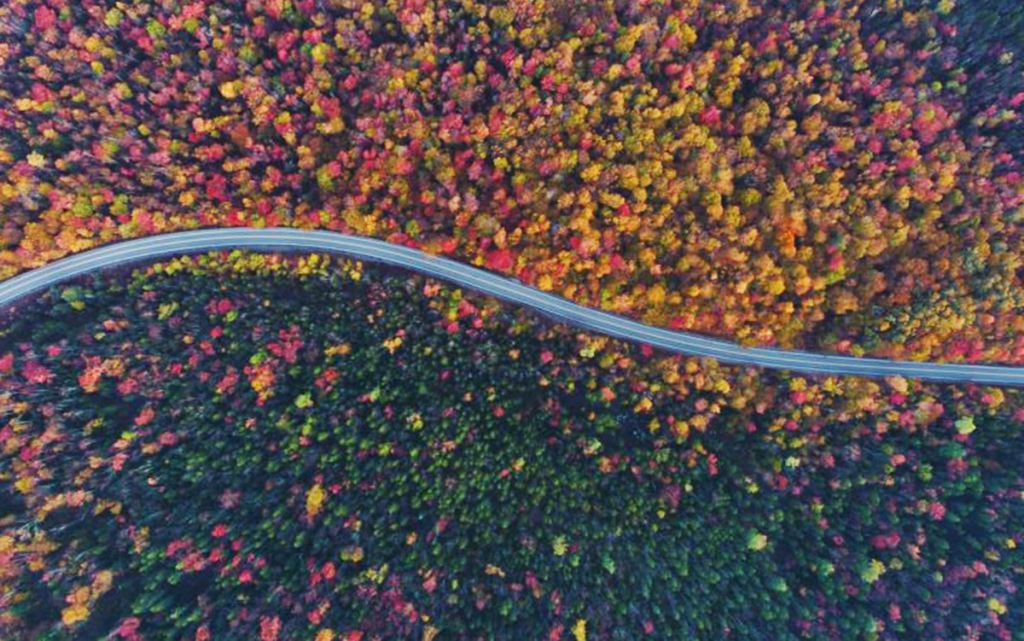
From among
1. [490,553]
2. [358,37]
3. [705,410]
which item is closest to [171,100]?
[358,37]

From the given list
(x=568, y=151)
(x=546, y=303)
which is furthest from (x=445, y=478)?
(x=568, y=151)

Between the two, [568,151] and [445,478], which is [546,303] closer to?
[568,151]

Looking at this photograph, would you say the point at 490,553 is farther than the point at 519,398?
No

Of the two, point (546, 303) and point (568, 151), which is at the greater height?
point (568, 151)

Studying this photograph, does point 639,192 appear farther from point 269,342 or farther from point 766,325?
point 269,342

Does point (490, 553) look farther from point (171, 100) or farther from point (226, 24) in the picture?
point (226, 24)

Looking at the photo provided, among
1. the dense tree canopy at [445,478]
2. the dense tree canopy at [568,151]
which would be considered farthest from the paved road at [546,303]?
the dense tree canopy at [568,151]

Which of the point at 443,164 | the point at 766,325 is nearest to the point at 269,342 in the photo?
the point at 443,164

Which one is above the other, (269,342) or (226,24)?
(226,24)

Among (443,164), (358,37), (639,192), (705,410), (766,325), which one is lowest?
(705,410)

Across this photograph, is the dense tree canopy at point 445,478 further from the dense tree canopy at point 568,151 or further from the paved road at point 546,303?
the dense tree canopy at point 568,151
